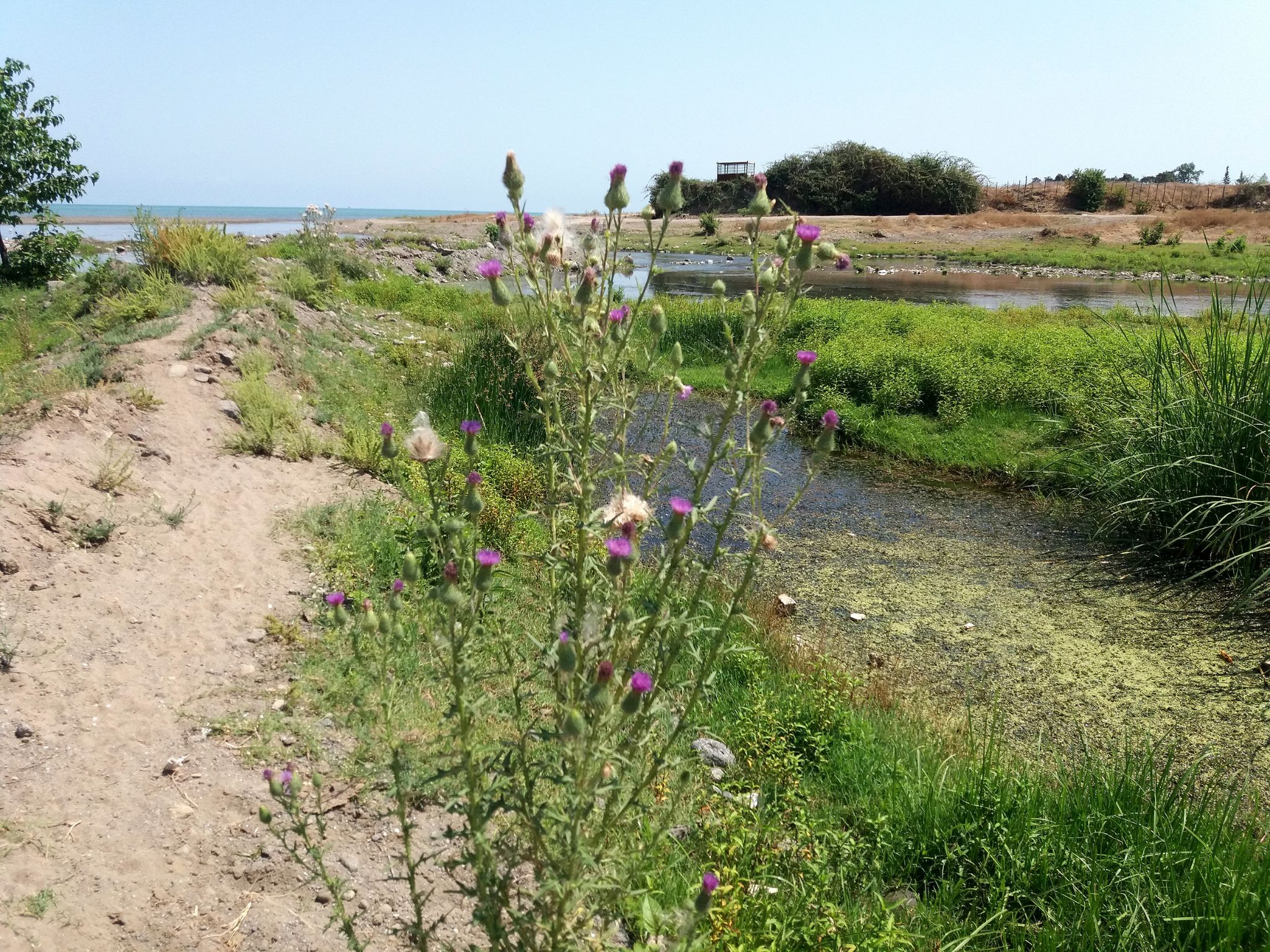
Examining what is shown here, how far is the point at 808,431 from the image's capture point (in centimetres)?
946

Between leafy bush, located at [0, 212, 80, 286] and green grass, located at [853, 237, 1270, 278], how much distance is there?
28.7m

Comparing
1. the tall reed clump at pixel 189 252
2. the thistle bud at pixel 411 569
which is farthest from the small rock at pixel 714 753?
the tall reed clump at pixel 189 252

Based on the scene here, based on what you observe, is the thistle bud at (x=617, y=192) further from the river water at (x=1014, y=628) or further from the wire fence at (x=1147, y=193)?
the wire fence at (x=1147, y=193)

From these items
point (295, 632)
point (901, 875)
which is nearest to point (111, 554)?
point (295, 632)

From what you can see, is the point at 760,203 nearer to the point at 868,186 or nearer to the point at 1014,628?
the point at 1014,628

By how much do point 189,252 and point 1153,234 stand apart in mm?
38709

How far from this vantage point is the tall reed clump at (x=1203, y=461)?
5012 millimetres

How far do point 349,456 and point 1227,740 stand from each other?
556 centimetres

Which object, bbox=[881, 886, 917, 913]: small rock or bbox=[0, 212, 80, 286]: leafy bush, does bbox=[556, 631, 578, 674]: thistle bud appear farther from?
bbox=[0, 212, 80, 286]: leafy bush

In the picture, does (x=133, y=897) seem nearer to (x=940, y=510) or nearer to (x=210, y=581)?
(x=210, y=581)


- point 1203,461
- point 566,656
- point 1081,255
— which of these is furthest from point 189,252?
point 1081,255

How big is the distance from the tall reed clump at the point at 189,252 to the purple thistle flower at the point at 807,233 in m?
8.24

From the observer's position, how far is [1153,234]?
3394cm

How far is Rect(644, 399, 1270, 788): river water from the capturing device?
Result: 3.97 metres
